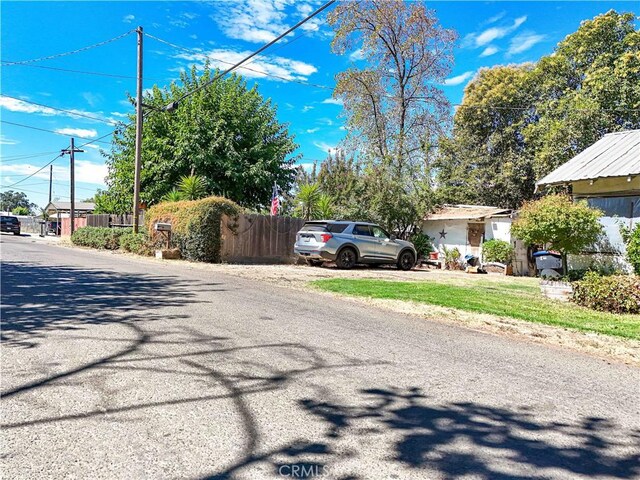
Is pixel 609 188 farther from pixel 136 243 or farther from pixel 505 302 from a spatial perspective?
pixel 136 243

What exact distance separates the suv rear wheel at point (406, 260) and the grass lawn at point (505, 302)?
5.33 meters

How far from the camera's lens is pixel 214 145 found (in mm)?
22469

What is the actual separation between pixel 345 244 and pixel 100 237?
1400 cm

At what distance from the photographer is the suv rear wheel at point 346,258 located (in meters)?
15.4

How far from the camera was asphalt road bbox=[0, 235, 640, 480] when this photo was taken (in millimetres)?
2498

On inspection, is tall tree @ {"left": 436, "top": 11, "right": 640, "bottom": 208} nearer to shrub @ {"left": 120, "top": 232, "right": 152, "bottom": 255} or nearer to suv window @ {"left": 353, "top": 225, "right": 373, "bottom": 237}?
suv window @ {"left": 353, "top": 225, "right": 373, "bottom": 237}

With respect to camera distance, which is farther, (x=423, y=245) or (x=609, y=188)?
(x=423, y=245)

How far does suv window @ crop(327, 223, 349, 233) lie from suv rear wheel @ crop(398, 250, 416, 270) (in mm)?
2919

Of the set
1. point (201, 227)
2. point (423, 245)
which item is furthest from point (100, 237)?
point (423, 245)

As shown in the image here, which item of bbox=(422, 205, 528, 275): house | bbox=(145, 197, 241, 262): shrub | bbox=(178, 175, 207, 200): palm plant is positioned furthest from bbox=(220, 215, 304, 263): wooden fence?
bbox=(422, 205, 528, 275): house

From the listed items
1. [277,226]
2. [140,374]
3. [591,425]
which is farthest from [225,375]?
[277,226]

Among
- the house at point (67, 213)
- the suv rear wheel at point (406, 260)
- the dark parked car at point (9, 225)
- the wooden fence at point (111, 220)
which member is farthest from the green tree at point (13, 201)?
the suv rear wheel at point (406, 260)

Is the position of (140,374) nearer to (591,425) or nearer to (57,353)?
(57,353)

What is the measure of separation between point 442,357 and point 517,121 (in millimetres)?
28797
